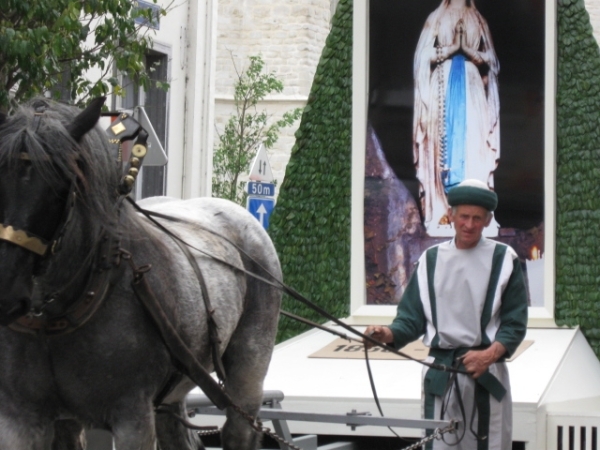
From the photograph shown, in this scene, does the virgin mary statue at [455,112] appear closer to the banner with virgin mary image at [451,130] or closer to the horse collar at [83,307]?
the banner with virgin mary image at [451,130]

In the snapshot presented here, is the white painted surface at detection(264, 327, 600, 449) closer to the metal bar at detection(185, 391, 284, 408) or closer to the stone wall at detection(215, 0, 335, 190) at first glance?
the metal bar at detection(185, 391, 284, 408)

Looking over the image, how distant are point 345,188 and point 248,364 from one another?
5.10 meters

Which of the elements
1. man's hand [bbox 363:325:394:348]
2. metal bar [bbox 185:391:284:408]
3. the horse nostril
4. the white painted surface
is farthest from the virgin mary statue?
the horse nostril

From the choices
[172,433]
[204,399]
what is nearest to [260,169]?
[204,399]

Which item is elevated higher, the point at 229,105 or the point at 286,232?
the point at 229,105

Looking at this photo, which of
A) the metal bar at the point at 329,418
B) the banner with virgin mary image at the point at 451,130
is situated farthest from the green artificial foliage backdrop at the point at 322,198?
the metal bar at the point at 329,418

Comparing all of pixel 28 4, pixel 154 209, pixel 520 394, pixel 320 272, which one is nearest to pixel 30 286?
pixel 154 209

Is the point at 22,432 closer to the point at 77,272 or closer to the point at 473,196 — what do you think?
the point at 77,272

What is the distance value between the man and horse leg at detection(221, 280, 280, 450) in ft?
1.75

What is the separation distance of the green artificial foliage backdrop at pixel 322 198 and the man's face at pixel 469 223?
178 inches

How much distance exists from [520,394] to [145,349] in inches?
137

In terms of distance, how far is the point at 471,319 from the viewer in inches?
220

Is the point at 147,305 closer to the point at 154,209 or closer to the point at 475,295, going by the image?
the point at 154,209

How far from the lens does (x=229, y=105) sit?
27.4 meters
